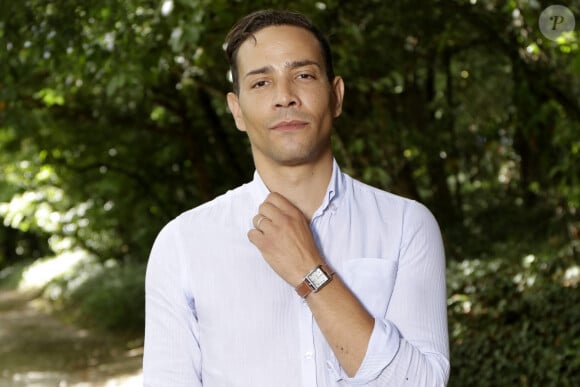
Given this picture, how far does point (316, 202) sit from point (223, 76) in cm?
847

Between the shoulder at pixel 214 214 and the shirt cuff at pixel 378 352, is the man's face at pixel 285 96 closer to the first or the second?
the shoulder at pixel 214 214

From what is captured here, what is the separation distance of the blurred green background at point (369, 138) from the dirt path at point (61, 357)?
74 cm

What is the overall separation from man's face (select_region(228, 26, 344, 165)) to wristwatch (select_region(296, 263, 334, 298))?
0.95 ft

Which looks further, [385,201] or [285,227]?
[385,201]

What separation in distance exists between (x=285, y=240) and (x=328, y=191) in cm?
22

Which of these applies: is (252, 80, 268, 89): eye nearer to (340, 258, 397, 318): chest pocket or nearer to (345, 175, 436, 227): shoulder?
(345, 175, 436, 227): shoulder

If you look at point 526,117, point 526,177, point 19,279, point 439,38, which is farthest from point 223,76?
point 19,279

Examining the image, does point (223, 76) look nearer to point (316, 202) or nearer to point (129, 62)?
point (129, 62)

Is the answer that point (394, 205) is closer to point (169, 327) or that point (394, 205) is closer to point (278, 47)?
point (278, 47)

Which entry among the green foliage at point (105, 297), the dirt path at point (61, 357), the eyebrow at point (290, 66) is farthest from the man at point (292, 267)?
the green foliage at point (105, 297)

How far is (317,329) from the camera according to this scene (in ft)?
6.44

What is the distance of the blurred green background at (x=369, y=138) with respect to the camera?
625 centimetres

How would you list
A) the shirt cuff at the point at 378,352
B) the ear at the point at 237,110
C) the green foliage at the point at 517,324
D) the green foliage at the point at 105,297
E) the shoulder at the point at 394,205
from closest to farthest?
1. the shirt cuff at the point at 378,352
2. the shoulder at the point at 394,205
3. the ear at the point at 237,110
4. the green foliage at the point at 517,324
5. the green foliage at the point at 105,297

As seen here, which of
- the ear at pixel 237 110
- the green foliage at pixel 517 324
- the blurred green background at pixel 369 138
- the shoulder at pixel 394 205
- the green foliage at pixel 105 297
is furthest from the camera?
the green foliage at pixel 105 297
